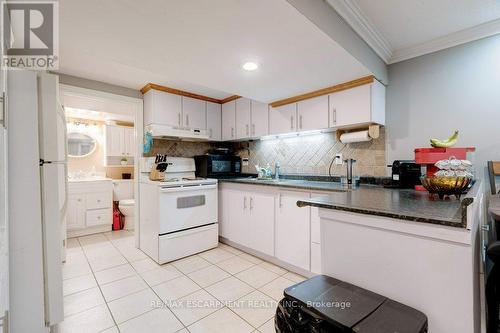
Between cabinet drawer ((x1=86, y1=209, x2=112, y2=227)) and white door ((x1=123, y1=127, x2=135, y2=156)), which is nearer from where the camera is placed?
cabinet drawer ((x1=86, y1=209, x2=112, y2=227))

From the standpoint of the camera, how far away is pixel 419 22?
1.79 metres

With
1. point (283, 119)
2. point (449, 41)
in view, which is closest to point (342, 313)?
point (283, 119)

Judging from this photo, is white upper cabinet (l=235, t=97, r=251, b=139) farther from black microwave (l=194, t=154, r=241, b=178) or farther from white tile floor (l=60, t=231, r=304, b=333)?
white tile floor (l=60, t=231, r=304, b=333)

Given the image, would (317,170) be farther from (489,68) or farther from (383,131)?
(489,68)

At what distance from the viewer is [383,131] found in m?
2.38

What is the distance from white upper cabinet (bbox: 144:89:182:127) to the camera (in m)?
2.93

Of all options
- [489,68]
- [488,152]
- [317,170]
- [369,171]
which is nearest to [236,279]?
[317,170]

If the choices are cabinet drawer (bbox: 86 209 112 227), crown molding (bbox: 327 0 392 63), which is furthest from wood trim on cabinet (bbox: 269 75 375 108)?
cabinet drawer (bbox: 86 209 112 227)

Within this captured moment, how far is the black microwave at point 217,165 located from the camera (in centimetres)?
330

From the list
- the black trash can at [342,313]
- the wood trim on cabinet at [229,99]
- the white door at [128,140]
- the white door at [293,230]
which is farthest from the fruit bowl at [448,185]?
the white door at [128,140]

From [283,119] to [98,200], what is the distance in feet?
11.0

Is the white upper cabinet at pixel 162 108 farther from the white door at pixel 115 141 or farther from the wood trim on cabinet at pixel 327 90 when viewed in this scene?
the white door at pixel 115 141

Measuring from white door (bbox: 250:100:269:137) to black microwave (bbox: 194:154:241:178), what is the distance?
2.13 ft

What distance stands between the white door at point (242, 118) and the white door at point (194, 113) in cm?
53
